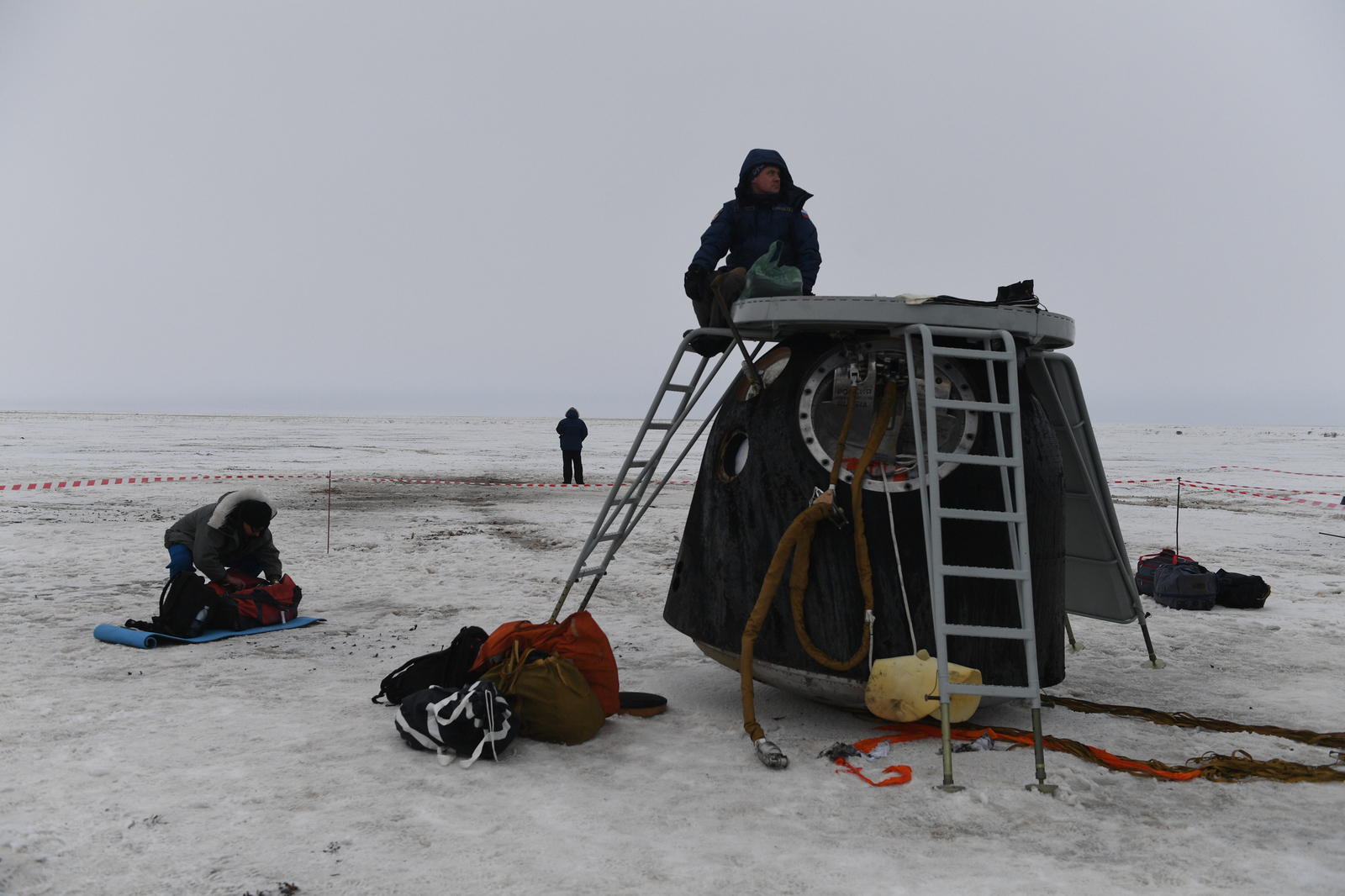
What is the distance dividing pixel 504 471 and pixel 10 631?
1956cm

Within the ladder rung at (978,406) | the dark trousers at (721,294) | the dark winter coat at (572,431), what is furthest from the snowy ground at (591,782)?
the dark winter coat at (572,431)

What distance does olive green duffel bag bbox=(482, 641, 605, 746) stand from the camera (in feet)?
16.3

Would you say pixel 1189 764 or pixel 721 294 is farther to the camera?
pixel 721 294

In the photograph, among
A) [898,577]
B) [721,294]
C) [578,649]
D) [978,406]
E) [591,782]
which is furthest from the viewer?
[721,294]

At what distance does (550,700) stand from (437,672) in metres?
0.97

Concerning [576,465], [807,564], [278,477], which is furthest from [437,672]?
[278,477]

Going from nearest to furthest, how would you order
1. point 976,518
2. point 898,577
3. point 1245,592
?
point 976,518, point 898,577, point 1245,592

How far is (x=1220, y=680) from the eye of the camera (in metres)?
6.56

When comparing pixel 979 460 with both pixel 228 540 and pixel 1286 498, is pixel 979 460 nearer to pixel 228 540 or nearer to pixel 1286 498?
pixel 228 540

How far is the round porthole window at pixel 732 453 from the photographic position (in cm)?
558

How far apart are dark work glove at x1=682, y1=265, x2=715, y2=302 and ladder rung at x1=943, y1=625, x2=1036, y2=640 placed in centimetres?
255

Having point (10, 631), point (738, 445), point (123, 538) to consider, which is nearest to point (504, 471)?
point (123, 538)

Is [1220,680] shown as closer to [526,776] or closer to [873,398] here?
[873,398]

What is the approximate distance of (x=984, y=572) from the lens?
4.67 m
